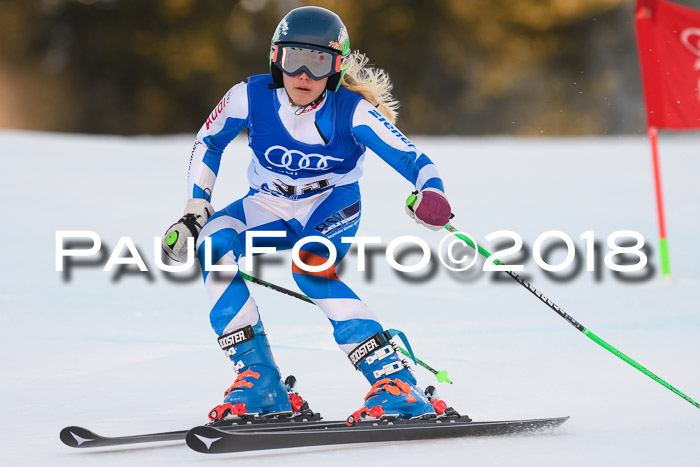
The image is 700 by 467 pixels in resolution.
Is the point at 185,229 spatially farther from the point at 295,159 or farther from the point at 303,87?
the point at 303,87

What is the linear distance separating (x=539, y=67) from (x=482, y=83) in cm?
136

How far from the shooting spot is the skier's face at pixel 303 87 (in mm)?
3350

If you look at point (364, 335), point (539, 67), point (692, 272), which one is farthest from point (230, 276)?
point (539, 67)

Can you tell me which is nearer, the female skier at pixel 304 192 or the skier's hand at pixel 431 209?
the skier's hand at pixel 431 209

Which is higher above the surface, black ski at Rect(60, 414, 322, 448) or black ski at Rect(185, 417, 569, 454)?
black ski at Rect(60, 414, 322, 448)

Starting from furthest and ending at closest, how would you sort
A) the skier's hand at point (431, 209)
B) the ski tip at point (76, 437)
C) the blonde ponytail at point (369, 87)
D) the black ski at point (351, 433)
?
the blonde ponytail at point (369, 87)
the skier's hand at point (431, 209)
the ski tip at point (76, 437)
the black ski at point (351, 433)

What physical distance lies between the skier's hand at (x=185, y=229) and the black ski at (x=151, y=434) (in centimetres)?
58

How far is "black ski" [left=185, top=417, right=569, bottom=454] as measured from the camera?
113 inches

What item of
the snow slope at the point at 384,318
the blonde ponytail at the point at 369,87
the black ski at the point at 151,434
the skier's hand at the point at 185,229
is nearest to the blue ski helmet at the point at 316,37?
the blonde ponytail at the point at 369,87

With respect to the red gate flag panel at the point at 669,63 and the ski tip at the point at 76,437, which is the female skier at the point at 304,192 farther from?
the red gate flag panel at the point at 669,63

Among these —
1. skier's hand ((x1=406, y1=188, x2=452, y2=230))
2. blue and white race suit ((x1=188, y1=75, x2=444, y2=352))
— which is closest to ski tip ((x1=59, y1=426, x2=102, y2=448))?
blue and white race suit ((x1=188, y1=75, x2=444, y2=352))

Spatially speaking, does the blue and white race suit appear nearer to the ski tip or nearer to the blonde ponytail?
the blonde ponytail

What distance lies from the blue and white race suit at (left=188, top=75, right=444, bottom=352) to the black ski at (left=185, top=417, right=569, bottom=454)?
332mm

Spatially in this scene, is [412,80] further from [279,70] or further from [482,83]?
[279,70]
